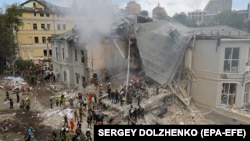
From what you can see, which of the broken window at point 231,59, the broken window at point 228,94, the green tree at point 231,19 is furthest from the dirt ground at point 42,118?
the green tree at point 231,19

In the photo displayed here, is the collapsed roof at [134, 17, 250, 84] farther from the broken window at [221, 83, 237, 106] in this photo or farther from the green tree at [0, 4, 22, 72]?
the green tree at [0, 4, 22, 72]

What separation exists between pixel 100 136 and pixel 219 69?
47.5 ft

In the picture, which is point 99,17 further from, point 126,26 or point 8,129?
point 8,129

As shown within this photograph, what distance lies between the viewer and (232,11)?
6300cm

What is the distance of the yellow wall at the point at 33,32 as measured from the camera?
152 ft

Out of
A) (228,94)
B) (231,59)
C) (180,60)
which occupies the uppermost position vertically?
(231,59)

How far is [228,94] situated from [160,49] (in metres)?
7.33

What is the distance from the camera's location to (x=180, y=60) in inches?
876

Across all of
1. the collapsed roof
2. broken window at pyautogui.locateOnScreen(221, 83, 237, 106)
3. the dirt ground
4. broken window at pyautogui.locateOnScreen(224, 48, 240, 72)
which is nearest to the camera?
the dirt ground

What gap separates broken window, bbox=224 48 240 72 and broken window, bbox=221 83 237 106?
1.41 m

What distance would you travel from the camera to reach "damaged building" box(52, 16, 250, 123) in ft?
67.0

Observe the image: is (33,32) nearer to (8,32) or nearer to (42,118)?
(8,32)

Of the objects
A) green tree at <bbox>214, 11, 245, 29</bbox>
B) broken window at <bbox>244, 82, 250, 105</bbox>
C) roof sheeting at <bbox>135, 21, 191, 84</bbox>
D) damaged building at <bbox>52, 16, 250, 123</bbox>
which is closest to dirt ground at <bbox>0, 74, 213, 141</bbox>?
damaged building at <bbox>52, 16, 250, 123</bbox>

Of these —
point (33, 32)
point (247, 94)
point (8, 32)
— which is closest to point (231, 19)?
point (247, 94)
